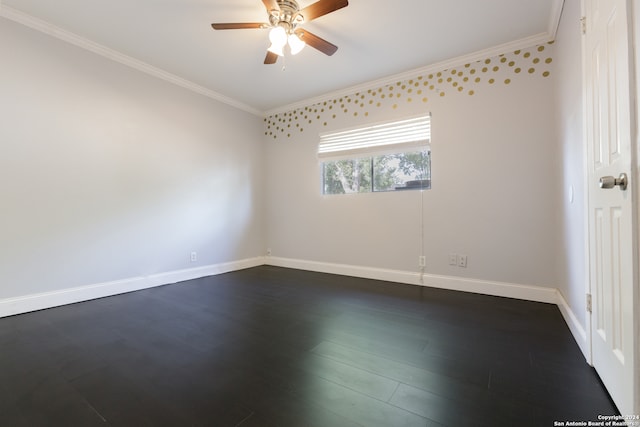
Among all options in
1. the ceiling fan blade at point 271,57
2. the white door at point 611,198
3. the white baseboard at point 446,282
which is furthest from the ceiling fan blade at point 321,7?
the white baseboard at point 446,282

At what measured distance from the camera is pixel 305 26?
8.20ft

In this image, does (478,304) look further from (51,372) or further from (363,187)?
(51,372)

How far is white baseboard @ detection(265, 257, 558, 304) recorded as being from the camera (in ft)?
8.53

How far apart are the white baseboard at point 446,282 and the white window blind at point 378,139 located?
154cm

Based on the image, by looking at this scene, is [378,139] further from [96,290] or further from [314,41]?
[96,290]

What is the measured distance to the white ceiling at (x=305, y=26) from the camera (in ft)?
7.33

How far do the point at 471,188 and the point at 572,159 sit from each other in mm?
1003

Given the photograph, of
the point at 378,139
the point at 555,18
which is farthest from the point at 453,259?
the point at 555,18

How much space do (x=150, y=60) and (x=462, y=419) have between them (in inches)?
162

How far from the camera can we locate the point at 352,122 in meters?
3.76

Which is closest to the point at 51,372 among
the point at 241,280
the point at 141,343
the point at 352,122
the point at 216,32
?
the point at 141,343

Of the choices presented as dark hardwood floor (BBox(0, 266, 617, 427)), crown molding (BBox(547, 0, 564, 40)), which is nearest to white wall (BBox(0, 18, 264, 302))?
dark hardwood floor (BBox(0, 266, 617, 427))

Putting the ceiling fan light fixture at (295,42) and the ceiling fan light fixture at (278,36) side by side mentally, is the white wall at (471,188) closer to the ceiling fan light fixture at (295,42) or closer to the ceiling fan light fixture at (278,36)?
the ceiling fan light fixture at (295,42)

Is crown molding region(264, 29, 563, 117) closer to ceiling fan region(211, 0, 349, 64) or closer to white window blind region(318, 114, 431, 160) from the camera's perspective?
white window blind region(318, 114, 431, 160)
